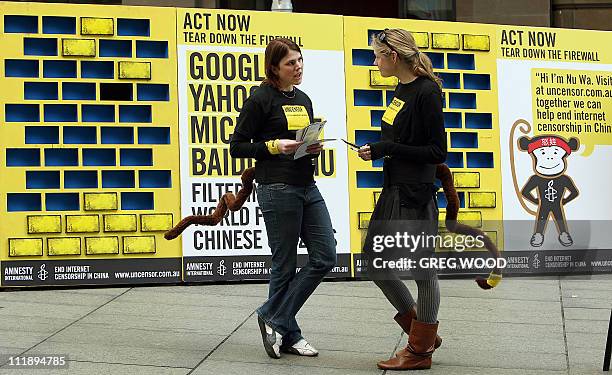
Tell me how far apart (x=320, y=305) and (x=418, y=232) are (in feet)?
7.93

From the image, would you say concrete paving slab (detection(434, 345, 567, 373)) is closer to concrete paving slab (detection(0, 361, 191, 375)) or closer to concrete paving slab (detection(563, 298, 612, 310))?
concrete paving slab (detection(0, 361, 191, 375))

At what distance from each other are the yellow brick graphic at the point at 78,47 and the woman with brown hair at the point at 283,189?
3.01 meters

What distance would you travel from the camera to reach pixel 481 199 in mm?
10008

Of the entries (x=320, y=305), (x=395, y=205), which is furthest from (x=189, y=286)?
(x=395, y=205)

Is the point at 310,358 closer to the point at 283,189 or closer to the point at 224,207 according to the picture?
the point at 283,189

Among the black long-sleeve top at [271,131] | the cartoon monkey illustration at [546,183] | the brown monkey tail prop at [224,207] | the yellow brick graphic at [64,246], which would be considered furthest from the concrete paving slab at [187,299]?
the cartoon monkey illustration at [546,183]

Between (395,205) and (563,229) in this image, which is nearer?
(395,205)

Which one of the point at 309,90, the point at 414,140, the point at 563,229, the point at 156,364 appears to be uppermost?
the point at 309,90

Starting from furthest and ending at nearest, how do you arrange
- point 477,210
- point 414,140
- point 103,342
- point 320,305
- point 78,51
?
point 477,210, point 78,51, point 320,305, point 103,342, point 414,140

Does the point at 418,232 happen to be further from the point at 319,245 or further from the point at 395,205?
the point at 319,245

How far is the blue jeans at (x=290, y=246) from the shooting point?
6512 millimetres

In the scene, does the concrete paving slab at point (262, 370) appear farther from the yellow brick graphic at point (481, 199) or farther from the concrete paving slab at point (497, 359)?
the yellow brick graphic at point (481, 199)

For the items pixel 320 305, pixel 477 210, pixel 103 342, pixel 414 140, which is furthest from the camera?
pixel 477 210

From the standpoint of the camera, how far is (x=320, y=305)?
8.52m
